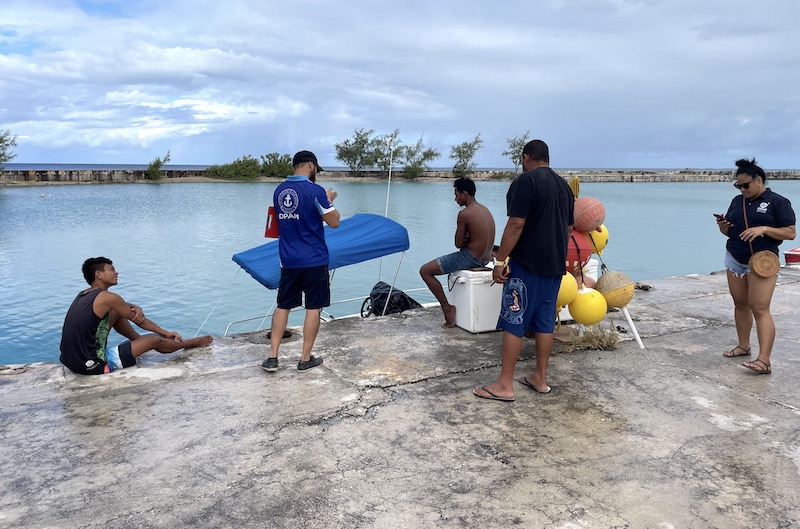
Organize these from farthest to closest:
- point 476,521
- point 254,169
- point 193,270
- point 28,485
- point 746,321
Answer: point 254,169 → point 193,270 → point 746,321 → point 28,485 → point 476,521

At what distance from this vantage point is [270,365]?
17.6 ft

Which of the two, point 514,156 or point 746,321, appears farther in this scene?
point 514,156

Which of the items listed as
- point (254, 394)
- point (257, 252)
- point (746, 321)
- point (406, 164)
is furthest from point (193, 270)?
point (406, 164)

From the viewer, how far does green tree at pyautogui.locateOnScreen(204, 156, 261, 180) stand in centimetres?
7412

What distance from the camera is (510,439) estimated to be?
4020 millimetres

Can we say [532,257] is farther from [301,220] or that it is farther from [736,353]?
[736,353]

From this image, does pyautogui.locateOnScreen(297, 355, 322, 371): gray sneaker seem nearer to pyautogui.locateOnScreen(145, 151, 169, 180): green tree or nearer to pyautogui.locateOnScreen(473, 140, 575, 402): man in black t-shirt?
pyautogui.locateOnScreen(473, 140, 575, 402): man in black t-shirt

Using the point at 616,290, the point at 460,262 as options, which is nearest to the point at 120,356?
the point at 460,262

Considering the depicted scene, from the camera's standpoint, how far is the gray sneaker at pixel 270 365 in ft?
17.6

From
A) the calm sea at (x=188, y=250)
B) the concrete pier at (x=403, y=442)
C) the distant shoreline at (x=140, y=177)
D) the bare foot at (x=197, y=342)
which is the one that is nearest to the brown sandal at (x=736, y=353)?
the concrete pier at (x=403, y=442)

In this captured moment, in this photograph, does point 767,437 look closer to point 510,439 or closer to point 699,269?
point 510,439

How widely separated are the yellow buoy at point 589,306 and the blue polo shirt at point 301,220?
243 cm

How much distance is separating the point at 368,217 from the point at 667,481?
5.00 meters

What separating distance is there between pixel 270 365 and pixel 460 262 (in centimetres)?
236
